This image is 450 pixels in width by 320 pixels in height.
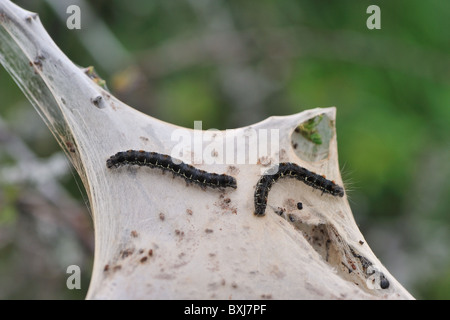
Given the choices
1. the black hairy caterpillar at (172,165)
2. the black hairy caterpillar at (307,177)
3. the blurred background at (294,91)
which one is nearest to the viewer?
the black hairy caterpillar at (172,165)

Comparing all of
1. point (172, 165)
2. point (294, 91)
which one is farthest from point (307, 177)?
point (294, 91)

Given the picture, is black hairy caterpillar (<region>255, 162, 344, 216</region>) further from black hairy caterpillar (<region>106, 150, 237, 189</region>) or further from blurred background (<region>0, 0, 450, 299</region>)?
blurred background (<region>0, 0, 450, 299</region>)

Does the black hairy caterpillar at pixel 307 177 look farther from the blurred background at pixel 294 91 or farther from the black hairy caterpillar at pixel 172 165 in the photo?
the blurred background at pixel 294 91

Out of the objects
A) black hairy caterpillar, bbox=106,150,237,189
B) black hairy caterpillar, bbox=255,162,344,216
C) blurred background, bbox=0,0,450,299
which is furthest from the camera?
blurred background, bbox=0,0,450,299

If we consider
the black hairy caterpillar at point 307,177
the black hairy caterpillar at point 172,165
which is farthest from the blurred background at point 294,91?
the black hairy caterpillar at point 307,177

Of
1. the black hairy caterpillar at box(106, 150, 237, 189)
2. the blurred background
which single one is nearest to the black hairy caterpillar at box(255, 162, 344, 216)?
the black hairy caterpillar at box(106, 150, 237, 189)

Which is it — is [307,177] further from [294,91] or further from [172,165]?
[294,91]

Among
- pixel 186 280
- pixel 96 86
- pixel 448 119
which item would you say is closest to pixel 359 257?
pixel 186 280
